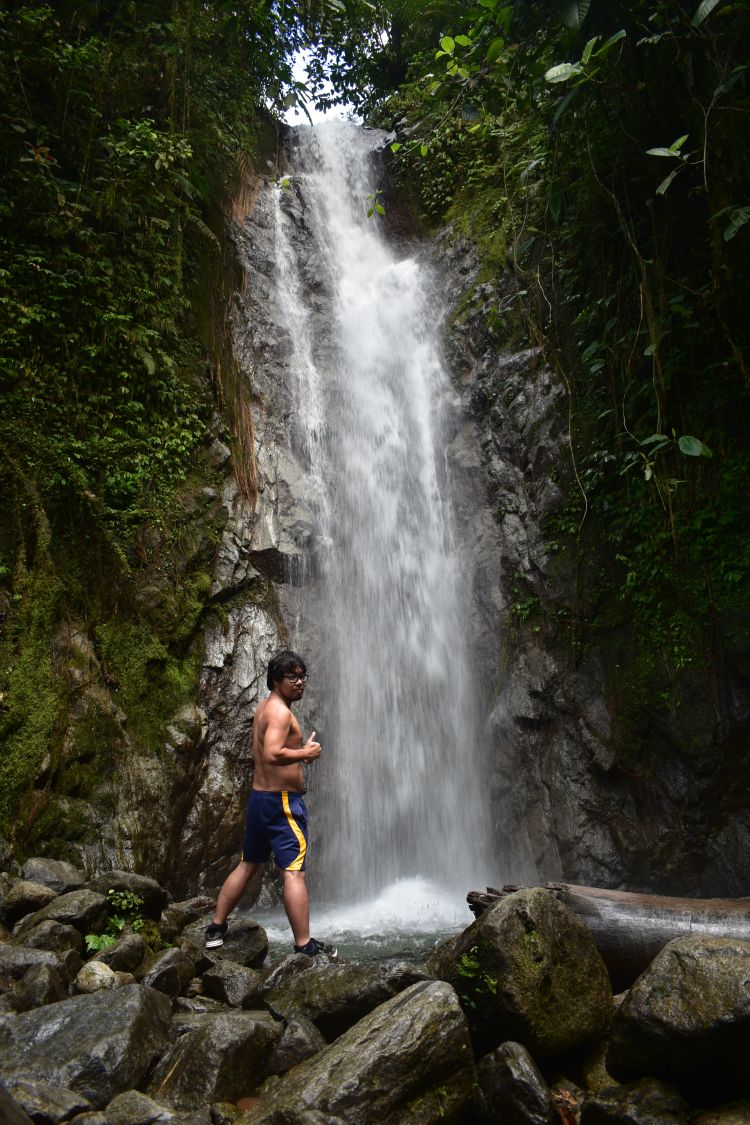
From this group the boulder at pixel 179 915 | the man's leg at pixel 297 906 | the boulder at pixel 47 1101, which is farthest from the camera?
the boulder at pixel 179 915

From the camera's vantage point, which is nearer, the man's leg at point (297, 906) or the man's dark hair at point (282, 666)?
the man's leg at point (297, 906)

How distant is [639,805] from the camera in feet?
19.9

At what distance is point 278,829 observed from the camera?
425 cm

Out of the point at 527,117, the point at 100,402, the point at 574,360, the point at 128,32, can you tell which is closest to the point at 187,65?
the point at 128,32

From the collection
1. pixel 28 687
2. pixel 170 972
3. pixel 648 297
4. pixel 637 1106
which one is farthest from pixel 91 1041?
pixel 648 297

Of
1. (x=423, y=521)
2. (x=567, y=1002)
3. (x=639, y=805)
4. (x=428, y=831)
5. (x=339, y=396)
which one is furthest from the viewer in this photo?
(x=339, y=396)

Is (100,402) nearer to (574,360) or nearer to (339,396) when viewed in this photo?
(339,396)

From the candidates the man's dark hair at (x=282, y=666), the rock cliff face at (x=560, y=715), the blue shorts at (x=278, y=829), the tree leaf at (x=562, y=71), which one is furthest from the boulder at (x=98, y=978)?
the tree leaf at (x=562, y=71)

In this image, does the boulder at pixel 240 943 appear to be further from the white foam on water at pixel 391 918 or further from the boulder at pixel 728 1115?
the boulder at pixel 728 1115

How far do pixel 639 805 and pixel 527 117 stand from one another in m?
8.45

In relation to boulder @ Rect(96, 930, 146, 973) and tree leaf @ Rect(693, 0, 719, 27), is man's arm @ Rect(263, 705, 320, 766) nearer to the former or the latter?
boulder @ Rect(96, 930, 146, 973)

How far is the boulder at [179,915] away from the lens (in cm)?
425

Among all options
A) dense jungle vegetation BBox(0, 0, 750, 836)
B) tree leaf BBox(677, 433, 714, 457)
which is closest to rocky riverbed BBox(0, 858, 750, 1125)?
dense jungle vegetation BBox(0, 0, 750, 836)

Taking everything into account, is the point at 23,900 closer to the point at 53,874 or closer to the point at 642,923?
the point at 53,874
